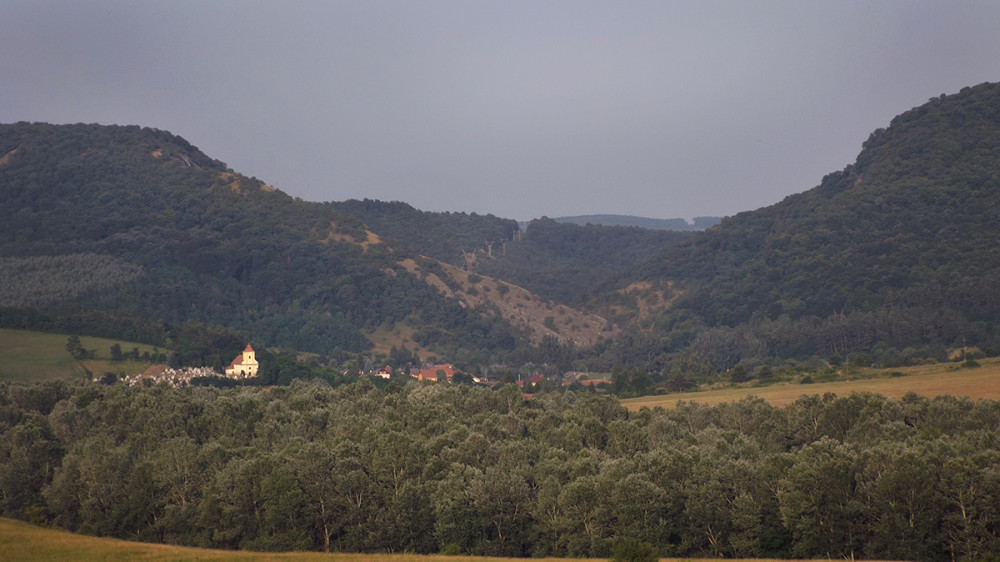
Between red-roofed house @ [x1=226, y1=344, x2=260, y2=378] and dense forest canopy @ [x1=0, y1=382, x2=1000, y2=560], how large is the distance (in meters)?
57.4

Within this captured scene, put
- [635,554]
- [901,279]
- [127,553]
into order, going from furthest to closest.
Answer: [901,279]
[127,553]
[635,554]

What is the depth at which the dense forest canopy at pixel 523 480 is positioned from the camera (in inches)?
1682

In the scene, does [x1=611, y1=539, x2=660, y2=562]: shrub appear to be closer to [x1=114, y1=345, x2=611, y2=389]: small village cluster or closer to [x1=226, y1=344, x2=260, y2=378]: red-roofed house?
[x1=114, y1=345, x2=611, y2=389]: small village cluster

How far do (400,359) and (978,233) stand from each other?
103930 mm

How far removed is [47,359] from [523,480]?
8095 cm

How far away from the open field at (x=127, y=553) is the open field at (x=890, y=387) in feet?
147

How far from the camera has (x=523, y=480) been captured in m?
48.4

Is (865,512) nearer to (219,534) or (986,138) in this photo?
(219,534)

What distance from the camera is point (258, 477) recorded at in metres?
49.7

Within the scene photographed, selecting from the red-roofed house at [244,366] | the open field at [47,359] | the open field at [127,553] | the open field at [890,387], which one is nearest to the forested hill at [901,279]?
the open field at [890,387]

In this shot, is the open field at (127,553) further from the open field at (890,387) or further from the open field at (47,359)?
the open field at (47,359)

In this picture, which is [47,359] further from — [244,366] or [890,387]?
[890,387]

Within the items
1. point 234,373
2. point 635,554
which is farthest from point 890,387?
point 234,373

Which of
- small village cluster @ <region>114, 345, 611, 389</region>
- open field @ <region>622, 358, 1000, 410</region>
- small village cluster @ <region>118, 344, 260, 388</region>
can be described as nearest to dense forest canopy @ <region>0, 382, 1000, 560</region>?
open field @ <region>622, 358, 1000, 410</region>
